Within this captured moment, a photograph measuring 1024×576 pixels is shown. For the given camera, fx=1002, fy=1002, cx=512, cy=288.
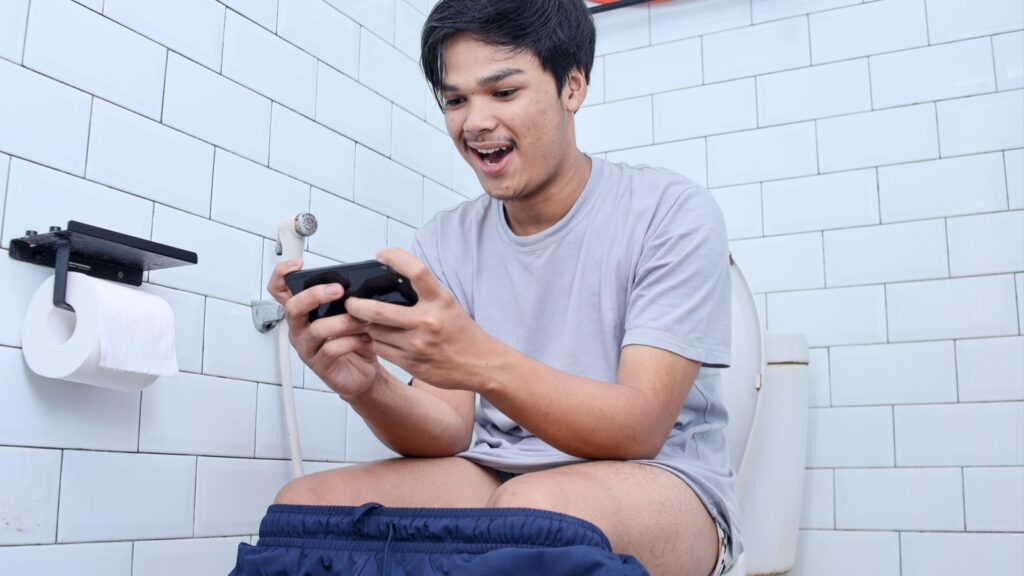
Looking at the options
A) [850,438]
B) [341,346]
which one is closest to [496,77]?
[341,346]

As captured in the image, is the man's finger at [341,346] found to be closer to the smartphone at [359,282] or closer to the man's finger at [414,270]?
the smartphone at [359,282]

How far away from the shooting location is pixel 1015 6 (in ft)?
5.96

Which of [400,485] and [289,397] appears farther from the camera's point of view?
[289,397]

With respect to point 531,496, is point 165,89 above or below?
above

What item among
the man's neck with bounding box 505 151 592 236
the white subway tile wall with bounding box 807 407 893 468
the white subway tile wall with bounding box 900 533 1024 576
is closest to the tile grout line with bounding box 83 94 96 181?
the man's neck with bounding box 505 151 592 236

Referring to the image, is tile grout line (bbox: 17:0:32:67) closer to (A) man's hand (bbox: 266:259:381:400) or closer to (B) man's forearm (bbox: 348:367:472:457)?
(A) man's hand (bbox: 266:259:381:400)

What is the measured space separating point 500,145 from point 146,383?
52cm

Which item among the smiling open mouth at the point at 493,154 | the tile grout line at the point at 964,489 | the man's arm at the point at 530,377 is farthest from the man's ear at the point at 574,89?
the tile grout line at the point at 964,489

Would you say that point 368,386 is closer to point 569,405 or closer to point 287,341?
point 569,405

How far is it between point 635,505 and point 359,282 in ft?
1.18

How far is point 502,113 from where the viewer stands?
126 centimetres

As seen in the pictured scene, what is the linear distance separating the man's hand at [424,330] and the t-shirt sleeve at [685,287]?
229mm

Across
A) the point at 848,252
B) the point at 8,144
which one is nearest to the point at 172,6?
the point at 8,144

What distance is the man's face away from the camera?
126cm
